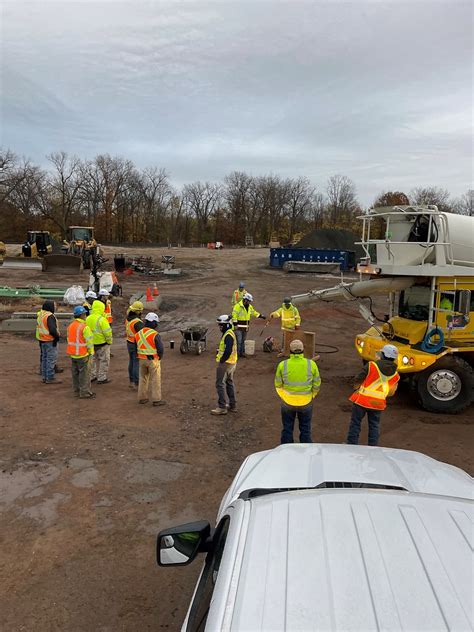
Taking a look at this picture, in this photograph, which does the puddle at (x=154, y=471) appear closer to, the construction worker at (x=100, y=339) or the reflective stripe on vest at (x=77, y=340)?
the reflective stripe on vest at (x=77, y=340)

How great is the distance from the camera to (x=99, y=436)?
747cm

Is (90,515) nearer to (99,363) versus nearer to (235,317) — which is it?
(99,363)

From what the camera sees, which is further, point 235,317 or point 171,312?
point 171,312

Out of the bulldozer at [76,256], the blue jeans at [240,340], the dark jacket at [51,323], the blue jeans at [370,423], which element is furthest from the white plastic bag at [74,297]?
the blue jeans at [370,423]

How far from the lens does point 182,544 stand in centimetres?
285

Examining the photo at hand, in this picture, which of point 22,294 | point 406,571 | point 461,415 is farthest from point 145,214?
point 406,571

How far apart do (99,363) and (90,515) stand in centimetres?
518

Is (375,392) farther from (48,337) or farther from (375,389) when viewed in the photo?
(48,337)

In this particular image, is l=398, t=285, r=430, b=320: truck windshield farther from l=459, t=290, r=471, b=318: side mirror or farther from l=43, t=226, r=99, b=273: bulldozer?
l=43, t=226, r=99, b=273: bulldozer

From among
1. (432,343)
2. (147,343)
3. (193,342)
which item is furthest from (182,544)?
(193,342)

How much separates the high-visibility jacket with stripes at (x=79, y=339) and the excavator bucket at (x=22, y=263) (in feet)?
88.3

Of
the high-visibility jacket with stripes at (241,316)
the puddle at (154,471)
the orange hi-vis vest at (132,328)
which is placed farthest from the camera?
the high-visibility jacket with stripes at (241,316)

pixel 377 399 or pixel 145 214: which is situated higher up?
pixel 145 214

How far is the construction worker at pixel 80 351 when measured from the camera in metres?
8.95
